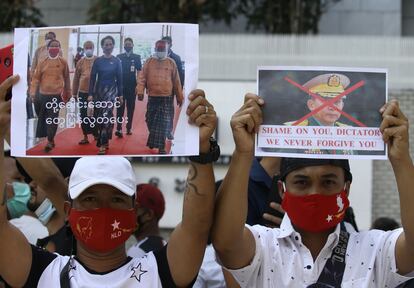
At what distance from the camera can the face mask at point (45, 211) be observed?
4.57 m

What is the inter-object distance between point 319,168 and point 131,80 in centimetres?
88

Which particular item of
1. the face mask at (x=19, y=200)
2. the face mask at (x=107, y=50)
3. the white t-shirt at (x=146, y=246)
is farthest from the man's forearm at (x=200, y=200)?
the face mask at (x=19, y=200)

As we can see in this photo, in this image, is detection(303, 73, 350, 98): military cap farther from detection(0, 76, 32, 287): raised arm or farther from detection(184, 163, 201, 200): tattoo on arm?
detection(0, 76, 32, 287): raised arm

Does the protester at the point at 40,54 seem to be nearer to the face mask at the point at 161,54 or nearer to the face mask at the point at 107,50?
the face mask at the point at 107,50

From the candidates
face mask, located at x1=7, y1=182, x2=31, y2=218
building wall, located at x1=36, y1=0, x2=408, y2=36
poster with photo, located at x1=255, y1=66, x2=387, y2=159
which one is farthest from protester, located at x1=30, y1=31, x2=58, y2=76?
building wall, located at x1=36, y1=0, x2=408, y2=36

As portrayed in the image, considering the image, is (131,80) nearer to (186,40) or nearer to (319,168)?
(186,40)

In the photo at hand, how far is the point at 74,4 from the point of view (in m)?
14.6

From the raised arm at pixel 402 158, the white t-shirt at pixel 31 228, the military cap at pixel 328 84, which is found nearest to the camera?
the raised arm at pixel 402 158

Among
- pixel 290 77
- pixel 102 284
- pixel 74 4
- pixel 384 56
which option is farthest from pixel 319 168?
pixel 74 4

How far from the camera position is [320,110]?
10.2 feet

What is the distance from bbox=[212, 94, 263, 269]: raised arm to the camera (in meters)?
3.01

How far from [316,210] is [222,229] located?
429 mm

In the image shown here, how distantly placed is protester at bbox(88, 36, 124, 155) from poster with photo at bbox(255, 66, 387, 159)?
0.58 m

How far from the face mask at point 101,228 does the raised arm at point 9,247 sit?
0.76ft
